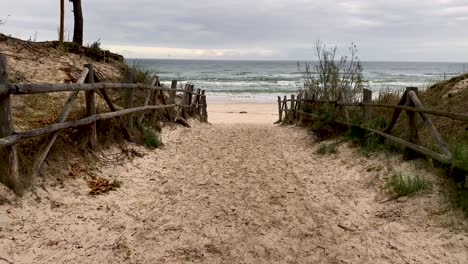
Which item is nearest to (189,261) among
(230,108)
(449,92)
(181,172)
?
(181,172)

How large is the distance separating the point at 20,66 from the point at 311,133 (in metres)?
6.84

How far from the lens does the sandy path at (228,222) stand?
139 inches

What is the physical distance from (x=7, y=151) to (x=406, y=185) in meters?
4.26

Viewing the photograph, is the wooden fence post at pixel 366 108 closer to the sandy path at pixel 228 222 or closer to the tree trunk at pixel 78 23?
the sandy path at pixel 228 222

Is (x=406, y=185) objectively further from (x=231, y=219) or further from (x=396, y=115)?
(x=231, y=219)

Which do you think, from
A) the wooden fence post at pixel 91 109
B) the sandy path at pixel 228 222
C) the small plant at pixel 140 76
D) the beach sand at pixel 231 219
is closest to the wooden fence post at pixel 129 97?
the beach sand at pixel 231 219

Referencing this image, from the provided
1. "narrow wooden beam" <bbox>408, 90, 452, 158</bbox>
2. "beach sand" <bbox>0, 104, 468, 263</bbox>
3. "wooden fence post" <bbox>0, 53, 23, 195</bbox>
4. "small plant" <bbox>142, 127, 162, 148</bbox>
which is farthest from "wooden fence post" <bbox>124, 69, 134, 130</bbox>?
"narrow wooden beam" <bbox>408, 90, 452, 158</bbox>

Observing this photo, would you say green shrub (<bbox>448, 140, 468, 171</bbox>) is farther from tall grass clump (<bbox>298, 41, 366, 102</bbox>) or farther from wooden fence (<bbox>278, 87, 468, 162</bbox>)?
tall grass clump (<bbox>298, 41, 366, 102</bbox>)

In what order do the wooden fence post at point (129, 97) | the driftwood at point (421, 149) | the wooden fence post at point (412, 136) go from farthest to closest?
the wooden fence post at point (129, 97) → the wooden fence post at point (412, 136) → the driftwood at point (421, 149)

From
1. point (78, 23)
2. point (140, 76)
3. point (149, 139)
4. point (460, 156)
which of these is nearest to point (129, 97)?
point (149, 139)

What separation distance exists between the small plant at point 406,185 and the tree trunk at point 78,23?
9.48 m

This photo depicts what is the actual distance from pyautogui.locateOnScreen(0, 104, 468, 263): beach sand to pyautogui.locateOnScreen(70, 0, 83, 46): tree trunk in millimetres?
6528

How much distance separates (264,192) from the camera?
A: 542cm

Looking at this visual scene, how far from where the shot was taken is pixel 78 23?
11.5 m
